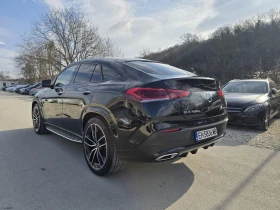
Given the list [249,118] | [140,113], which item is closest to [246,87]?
[249,118]

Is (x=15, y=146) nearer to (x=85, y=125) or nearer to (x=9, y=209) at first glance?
(x=85, y=125)

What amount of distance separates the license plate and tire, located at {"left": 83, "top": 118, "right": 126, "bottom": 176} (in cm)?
106

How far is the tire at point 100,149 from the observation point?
2.84m

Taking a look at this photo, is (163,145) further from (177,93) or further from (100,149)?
(100,149)

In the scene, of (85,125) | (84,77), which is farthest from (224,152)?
(84,77)

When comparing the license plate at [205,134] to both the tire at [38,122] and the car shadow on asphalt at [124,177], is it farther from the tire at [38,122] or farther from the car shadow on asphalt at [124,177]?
the tire at [38,122]

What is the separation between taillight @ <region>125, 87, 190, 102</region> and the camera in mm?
2463

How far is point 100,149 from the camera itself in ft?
10.1

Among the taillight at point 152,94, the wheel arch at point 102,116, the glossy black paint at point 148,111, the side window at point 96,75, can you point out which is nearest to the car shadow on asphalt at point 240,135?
the glossy black paint at point 148,111

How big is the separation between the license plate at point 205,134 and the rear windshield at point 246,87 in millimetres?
4511

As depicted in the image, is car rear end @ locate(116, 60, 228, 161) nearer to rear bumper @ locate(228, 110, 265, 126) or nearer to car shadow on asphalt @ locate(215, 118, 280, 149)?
car shadow on asphalt @ locate(215, 118, 280, 149)

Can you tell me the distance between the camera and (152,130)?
7.97 feet

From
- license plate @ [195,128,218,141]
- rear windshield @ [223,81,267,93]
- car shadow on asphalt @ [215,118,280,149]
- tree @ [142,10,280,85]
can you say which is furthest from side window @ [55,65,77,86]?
tree @ [142,10,280,85]

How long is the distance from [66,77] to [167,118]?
2.66 m
